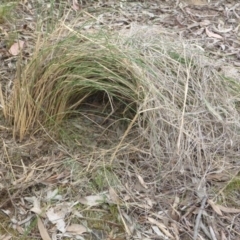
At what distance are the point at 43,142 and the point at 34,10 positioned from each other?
3.80ft

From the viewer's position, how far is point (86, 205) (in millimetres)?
2072

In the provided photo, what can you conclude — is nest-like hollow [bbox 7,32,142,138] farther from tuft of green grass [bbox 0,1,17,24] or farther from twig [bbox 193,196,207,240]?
tuft of green grass [bbox 0,1,17,24]

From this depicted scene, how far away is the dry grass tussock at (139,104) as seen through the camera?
2208 mm

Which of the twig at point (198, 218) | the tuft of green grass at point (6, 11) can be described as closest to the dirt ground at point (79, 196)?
the twig at point (198, 218)

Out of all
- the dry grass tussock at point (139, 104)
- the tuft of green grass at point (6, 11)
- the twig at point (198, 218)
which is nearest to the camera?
the twig at point (198, 218)

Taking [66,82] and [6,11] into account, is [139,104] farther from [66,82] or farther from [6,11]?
[6,11]

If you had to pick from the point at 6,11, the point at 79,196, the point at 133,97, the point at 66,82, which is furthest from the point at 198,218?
the point at 6,11

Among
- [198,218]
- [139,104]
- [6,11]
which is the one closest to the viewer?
[198,218]

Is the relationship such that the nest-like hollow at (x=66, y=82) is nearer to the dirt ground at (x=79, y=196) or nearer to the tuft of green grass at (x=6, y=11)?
the dirt ground at (x=79, y=196)

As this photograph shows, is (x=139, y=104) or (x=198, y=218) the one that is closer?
(x=198, y=218)

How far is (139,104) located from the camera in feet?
7.43

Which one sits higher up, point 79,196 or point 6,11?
point 6,11

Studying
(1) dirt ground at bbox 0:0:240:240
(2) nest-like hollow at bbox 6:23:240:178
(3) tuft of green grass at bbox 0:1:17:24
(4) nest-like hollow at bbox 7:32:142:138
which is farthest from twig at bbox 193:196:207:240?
(3) tuft of green grass at bbox 0:1:17:24

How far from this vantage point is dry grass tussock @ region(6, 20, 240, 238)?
2208 millimetres
